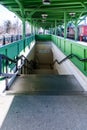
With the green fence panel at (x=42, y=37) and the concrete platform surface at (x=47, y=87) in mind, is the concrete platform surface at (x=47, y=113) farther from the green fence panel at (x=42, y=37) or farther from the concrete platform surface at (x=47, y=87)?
the green fence panel at (x=42, y=37)

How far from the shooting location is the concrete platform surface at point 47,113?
419 centimetres

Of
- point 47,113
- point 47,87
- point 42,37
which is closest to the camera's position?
point 47,113

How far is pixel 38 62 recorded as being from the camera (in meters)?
31.6

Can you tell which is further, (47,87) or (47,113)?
(47,87)

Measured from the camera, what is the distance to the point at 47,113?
15.8ft

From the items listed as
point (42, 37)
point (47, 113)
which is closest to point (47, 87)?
point (47, 113)

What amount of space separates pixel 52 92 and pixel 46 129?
264 centimetres

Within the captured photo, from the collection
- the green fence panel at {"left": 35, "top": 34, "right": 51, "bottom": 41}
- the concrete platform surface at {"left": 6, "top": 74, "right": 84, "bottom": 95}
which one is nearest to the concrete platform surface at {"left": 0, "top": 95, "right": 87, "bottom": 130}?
the concrete platform surface at {"left": 6, "top": 74, "right": 84, "bottom": 95}

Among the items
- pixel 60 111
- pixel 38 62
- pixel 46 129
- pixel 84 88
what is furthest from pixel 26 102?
pixel 38 62

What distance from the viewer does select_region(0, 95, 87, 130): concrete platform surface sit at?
4.19 meters

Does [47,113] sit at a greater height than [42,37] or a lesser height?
lesser

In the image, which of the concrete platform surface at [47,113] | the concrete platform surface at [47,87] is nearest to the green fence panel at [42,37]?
the concrete platform surface at [47,87]

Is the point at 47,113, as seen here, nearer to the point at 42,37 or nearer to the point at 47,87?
the point at 47,87

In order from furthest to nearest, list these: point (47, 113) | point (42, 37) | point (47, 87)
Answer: point (42, 37) → point (47, 87) → point (47, 113)
